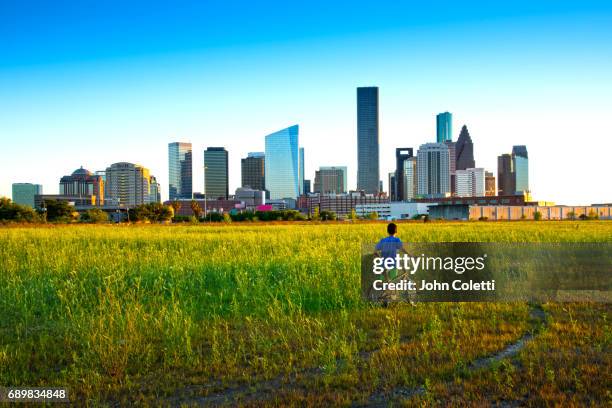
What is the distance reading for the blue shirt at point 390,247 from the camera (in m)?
10.4

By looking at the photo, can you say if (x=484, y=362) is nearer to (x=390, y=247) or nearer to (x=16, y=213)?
(x=390, y=247)

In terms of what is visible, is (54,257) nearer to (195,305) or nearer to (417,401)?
(195,305)

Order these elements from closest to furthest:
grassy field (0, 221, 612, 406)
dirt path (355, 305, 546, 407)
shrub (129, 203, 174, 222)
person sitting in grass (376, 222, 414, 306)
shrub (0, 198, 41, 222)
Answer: dirt path (355, 305, 546, 407)
grassy field (0, 221, 612, 406)
person sitting in grass (376, 222, 414, 306)
shrub (0, 198, 41, 222)
shrub (129, 203, 174, 222)

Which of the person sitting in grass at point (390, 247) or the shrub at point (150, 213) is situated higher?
the person sitting in grass at point (390, 247)

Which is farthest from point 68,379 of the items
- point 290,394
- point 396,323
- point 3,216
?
point 3,216

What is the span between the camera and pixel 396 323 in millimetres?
10312

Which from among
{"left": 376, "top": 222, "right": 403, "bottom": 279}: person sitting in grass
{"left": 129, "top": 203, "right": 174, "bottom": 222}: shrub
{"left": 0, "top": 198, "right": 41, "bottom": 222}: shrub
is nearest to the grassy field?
{"left": 376, "top": 222, "right": 403, "bottom": 279}: person sitting in grass

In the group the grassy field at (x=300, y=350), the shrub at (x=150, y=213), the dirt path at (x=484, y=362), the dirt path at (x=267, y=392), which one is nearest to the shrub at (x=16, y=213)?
the shrub at (x=150, y=213)

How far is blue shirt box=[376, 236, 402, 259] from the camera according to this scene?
1037 cm

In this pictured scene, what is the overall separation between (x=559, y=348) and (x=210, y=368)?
6023 millimetres

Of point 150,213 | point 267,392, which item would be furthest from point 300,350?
point 150,213

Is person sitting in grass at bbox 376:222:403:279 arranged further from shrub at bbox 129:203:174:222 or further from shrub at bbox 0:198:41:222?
shrub at bbox 129:203:174:222

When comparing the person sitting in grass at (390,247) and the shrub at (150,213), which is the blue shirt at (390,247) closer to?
the person sitting in grass at (390,247)

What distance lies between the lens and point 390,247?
10.4 metres
